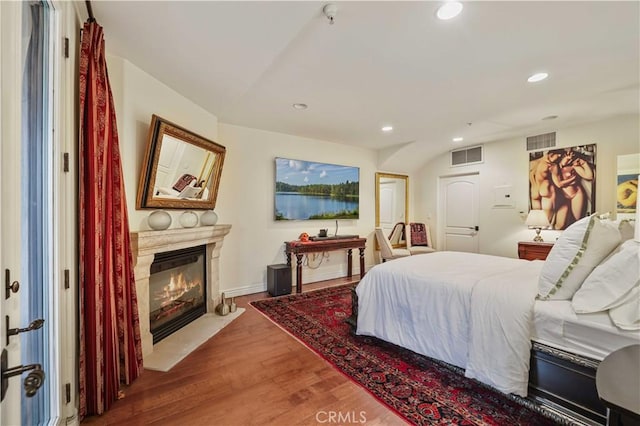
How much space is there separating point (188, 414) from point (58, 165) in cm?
160

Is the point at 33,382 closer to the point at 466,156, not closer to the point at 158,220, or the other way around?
the point at 158,220

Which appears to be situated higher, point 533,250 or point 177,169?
point 177,169

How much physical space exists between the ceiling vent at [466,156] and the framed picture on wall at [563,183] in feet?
2.74

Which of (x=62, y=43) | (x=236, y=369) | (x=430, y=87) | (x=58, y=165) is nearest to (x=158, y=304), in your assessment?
(x=236, y=369)

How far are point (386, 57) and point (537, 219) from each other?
360 centimetres

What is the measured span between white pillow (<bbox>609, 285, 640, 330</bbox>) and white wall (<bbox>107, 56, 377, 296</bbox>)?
128 inches

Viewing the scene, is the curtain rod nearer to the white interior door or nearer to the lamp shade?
the lamp shade

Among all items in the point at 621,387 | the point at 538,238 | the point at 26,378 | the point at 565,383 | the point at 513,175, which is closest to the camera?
the point at 26,378

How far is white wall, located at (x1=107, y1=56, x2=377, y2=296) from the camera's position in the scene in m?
2.40

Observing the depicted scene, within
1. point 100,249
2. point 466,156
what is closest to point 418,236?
point 466,156

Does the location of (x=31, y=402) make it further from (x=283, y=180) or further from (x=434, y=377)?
(x=283, y=180)

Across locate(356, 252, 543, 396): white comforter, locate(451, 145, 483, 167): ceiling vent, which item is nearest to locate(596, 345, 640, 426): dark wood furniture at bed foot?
locate(356, 252, 543, 396): white comforter

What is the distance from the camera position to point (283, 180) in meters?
4.52

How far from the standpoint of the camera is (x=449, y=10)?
1745 millimetres
